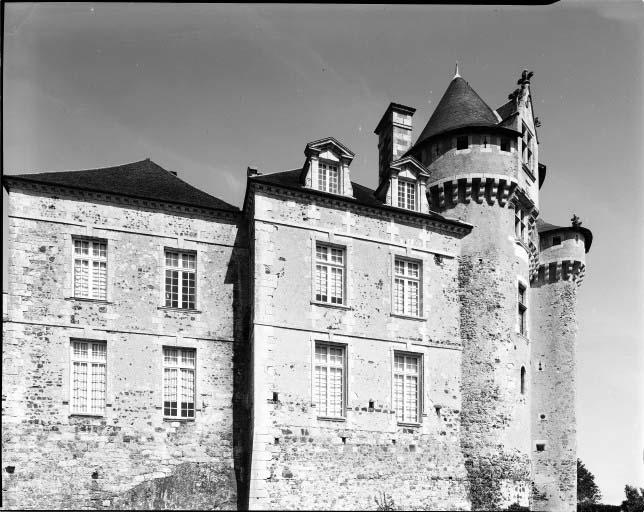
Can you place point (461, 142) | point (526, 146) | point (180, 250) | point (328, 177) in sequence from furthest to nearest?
point (526, 146) → point (461, 142) → point (328, 177) → point (180, 250)

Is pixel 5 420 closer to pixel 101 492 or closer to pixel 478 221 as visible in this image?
pixel 101 492

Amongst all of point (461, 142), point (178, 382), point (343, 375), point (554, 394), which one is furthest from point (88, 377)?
point (554, 394)

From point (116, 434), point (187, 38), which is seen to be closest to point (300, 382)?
point (116, 434)

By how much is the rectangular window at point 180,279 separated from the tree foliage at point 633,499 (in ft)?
42.8

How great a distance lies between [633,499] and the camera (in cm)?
2430

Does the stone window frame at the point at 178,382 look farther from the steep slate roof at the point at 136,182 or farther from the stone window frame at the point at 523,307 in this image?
the stone window frame at the point at 523,307

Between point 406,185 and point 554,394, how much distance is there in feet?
34.5

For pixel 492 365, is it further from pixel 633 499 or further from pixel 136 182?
pixel 136 182

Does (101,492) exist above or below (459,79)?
below

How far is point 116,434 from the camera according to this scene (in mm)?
19891

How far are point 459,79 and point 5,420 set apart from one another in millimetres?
17312

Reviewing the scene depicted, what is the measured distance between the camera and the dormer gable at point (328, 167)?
72.8ft

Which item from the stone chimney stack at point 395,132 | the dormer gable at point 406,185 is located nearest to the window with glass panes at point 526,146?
the stone chimney stack at point 395,132

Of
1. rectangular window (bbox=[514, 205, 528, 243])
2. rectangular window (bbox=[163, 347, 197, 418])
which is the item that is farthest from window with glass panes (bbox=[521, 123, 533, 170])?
rectangular window (bbox=[163, 347, 197, 418])
